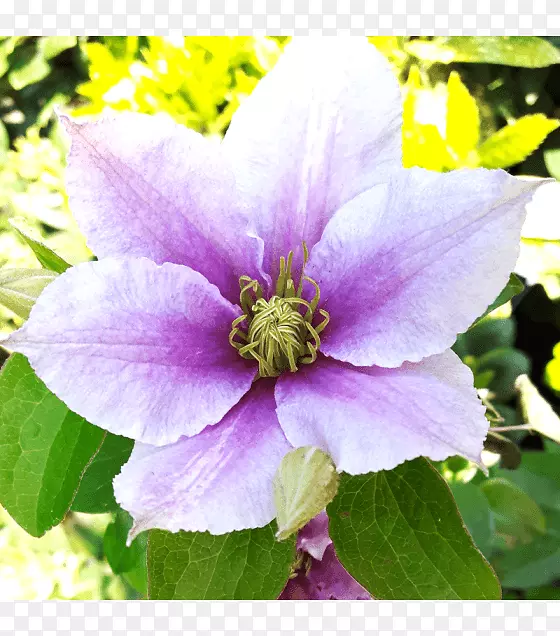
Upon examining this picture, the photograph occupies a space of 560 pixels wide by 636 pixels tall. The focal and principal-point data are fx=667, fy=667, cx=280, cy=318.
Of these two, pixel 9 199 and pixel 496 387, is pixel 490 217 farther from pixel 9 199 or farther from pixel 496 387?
pixel 9 199

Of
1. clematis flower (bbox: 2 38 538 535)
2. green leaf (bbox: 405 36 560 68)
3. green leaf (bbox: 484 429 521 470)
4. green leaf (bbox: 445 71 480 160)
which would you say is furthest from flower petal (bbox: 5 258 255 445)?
green leaf (bbox: 405 36 560 68)

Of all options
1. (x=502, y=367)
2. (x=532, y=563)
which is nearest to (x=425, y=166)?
(x=502, y=367)

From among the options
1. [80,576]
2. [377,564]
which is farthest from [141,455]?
[80,576]

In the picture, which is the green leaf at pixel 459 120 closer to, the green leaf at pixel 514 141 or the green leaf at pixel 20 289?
the green leaf at pixel 514 141

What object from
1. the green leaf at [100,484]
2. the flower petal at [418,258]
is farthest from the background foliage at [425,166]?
the flower petal at [418,258]

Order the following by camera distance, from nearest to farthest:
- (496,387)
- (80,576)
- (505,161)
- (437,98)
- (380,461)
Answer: (380,461) < (505,161) < (437,98) < (80,576) < (496,387)

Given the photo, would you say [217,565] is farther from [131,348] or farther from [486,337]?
[486,337]
